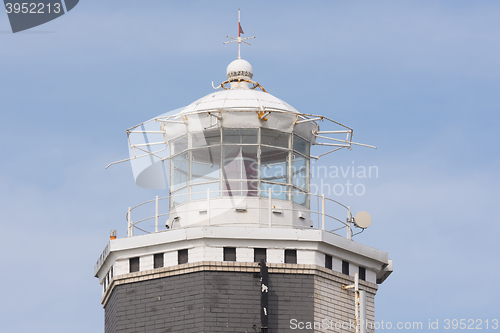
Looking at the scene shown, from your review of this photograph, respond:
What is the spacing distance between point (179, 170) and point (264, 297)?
18.2 ft

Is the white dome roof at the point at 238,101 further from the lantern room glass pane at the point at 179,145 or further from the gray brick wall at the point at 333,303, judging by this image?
the gray brick wall at the point at 333,303

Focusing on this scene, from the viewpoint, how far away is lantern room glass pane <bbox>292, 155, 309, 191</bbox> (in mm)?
37781

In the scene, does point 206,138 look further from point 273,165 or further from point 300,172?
point 300,172

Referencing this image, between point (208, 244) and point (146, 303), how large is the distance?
2525 mm

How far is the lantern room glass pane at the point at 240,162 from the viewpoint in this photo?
122 ft

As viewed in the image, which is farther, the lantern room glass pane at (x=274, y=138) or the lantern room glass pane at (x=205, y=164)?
the lantern room glass pane at (x=274, y=138)

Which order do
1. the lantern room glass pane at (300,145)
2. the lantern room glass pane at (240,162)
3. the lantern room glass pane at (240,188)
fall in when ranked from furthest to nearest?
the lantern room glass pane at (300,145) < the lantern room glass pane at (240,162) < the lantern room glass pane at (240,188)

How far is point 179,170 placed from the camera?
125ft

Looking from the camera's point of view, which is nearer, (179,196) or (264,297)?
(264,297)

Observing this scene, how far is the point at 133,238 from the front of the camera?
36.2 metres

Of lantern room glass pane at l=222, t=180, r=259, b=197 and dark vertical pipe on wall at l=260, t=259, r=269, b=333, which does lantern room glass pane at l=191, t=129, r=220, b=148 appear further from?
dark vertical pipe on wall at l=260, t=259, r=269, b=333

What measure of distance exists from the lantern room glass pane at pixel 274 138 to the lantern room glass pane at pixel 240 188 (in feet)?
4.70

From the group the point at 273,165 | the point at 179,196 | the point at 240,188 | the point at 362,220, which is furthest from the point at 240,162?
the point at 362,220

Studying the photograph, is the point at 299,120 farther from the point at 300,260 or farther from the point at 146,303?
the point at 146,303
